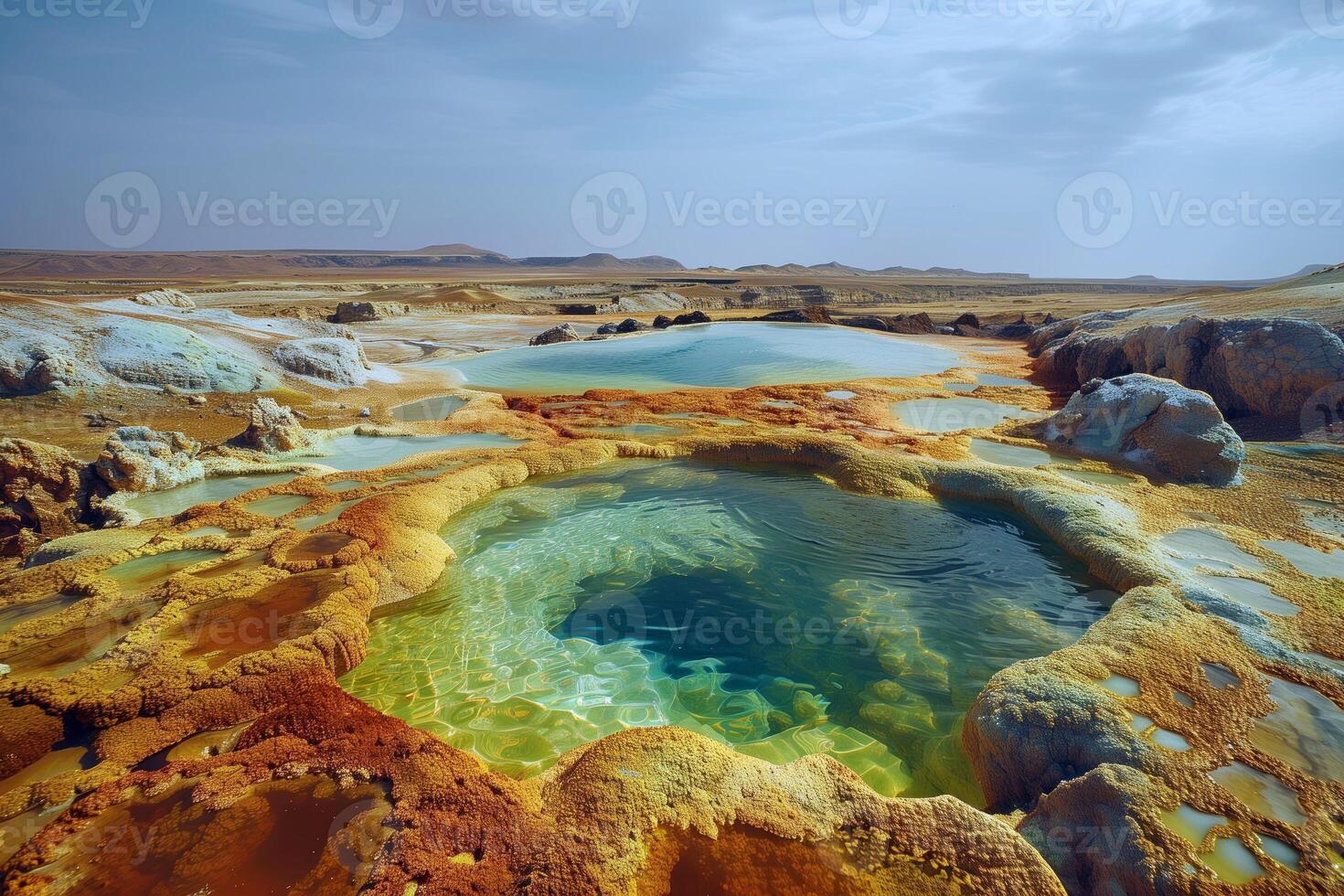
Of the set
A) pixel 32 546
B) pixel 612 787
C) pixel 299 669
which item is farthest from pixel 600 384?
pixel 612 787

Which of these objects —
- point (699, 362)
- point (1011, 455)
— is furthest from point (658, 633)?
point (699, 362)

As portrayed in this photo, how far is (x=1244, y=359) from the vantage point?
10203 millimetres

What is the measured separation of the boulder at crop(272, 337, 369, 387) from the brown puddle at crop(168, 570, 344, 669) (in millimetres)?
8626

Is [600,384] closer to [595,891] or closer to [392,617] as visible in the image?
[392,617]

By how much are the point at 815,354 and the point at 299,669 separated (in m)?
15.8

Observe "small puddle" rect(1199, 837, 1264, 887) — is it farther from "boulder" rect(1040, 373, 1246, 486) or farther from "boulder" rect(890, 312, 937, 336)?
"boulder" rect(890, 312, 937, 336)

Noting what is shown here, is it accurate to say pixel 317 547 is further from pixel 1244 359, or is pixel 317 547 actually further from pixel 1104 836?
pixel 1244 359

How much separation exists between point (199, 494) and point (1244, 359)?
15722 millimetres

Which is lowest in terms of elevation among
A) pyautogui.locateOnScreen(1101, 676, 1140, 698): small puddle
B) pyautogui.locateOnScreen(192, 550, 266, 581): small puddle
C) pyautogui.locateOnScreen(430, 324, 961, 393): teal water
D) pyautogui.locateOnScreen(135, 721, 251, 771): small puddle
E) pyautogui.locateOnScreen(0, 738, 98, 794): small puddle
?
pyautogui.locateOnScreen(0, 738, 98, 794): small puddle

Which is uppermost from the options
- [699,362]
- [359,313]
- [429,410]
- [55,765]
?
[359,313]

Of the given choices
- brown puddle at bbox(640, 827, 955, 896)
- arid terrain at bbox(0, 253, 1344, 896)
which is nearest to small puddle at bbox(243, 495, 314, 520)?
arid terrain at bbox(0, 253, 1344, 896)

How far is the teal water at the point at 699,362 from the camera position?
15.3m

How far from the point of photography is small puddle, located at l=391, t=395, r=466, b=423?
36.3 feet

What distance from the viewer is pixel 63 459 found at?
6.22 m
